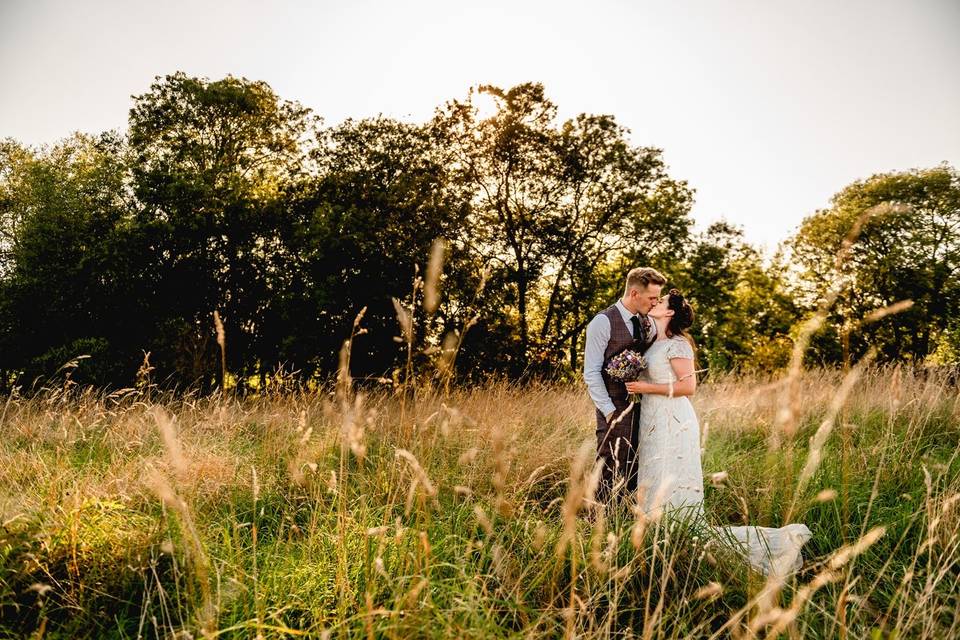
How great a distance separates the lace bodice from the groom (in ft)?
0.37

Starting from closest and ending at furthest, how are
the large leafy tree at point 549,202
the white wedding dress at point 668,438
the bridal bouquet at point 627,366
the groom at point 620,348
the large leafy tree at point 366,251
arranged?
the white wedding dress at point 668,438 < the bridal bouquet at point 627,366 < the groom at point 620,348 < the large leafy tree at point 366,251 < the large leafy tree at point 549,202

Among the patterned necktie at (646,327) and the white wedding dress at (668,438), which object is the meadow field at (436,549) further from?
the patterned necktie at (646,327)

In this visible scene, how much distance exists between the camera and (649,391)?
4.28 m

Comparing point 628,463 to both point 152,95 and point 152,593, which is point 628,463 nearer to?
point 152,593

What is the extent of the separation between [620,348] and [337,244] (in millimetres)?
9840

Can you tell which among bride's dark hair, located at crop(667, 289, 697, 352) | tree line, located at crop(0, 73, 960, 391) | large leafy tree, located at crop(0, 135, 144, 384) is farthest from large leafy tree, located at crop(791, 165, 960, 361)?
large leafy tree, located at crop(0, 135, 144, 384)

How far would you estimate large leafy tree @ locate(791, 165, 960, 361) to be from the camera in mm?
18641

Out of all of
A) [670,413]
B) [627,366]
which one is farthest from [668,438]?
[627,366]

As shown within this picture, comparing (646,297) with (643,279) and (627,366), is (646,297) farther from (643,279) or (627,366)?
(627,366)

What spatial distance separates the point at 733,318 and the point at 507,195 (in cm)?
Answer: 964

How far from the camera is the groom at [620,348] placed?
450 cm

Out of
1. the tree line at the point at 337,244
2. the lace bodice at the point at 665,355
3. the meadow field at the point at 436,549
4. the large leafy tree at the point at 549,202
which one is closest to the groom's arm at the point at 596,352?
the lace bodice at the point at 665,355

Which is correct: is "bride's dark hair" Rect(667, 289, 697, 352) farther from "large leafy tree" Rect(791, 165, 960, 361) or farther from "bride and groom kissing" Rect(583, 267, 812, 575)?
"large leafy tree" Rect(791, 165, 960, 361)

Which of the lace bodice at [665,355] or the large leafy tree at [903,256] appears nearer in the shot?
the lace bodice at [665,355]
